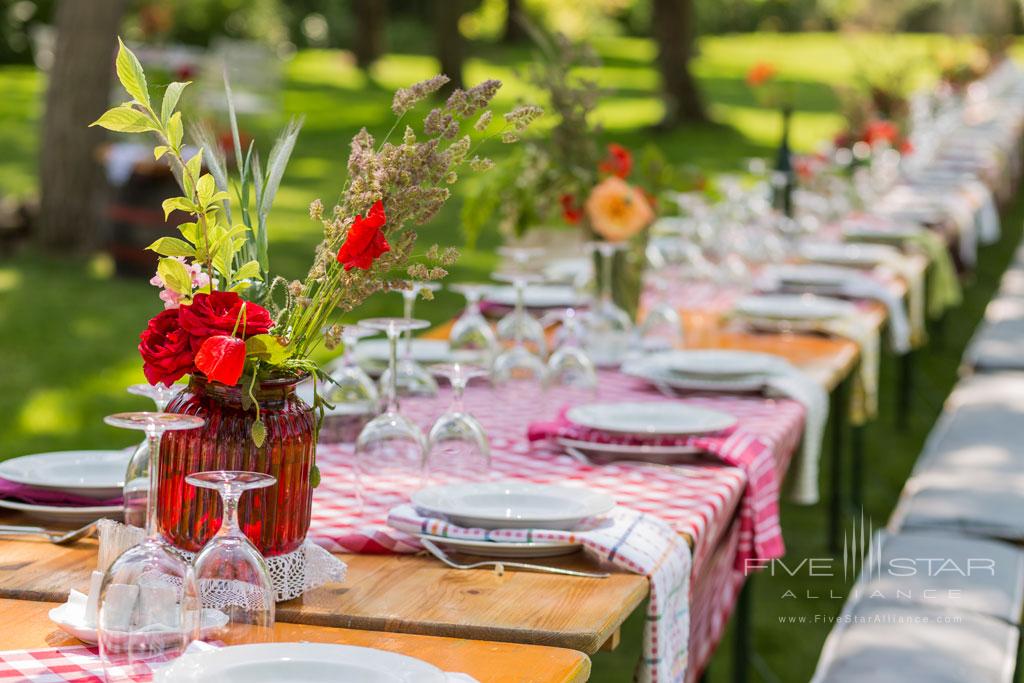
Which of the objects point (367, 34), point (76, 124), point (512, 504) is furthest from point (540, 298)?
point (367, 34)

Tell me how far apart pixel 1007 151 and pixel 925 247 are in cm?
657

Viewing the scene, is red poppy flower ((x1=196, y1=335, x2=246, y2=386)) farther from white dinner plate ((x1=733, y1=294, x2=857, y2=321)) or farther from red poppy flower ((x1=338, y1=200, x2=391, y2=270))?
white dinner plate ((x1=733, y1=294, x2=857, y2=321))

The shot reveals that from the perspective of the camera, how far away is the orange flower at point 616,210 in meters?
4.12

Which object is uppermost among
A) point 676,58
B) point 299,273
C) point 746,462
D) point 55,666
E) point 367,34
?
point 367,34

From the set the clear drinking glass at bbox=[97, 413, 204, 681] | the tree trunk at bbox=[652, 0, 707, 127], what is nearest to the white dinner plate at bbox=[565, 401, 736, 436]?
the clear drinking glass at bbox=[97, 413, 204, 681]

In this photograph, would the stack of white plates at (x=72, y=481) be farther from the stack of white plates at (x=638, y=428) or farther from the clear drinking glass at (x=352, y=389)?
the stack of white plates at (x=638, y=428)

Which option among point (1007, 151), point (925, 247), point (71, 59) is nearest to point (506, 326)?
point (925, 247)

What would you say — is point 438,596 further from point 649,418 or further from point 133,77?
point 649,418

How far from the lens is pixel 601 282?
13.1 feet

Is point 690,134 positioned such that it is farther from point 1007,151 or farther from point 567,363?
point 567,363

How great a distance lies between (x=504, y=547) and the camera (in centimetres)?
240

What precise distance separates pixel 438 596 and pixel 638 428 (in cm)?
94

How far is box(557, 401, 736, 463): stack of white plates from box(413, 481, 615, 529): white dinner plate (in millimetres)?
468

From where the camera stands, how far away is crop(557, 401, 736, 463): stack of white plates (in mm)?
3059
